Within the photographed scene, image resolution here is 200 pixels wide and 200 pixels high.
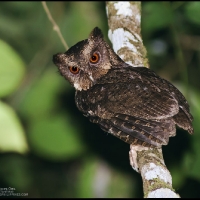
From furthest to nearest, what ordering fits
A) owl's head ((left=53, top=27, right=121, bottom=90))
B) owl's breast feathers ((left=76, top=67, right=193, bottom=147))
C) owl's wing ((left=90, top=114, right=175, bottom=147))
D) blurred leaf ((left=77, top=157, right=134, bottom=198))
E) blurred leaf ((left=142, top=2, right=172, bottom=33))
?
1. blurred leaf ((left=77, top=157, right=134, bottom=198))
2. blurred leaf ((left=142, top=2, right=172, bottom=33))
3. owl's head ((left=53, top=27, right=121, bottom=90))
4. owl's breast feathers ((left=76, top=67, right=193, bottom=147))
5. owl's wing ((left=90, top=114, right=175, bottom=147))

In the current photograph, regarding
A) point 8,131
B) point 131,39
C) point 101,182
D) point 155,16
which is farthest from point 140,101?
point 101,182

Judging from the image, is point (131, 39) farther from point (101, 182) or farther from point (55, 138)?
point (101, 182)

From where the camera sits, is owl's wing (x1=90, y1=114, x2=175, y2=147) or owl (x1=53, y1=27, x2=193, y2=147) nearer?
owl's wing (x1=90, y1=114, x2=175, y2=147)

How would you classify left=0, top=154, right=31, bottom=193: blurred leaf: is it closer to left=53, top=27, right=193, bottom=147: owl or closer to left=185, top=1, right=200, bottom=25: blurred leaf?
left=53, top=27, right=193, bottom=147: owl

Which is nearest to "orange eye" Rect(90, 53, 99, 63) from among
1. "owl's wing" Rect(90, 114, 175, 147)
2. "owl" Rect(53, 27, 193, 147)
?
"owl" Rect(53, 27, 193, 147)

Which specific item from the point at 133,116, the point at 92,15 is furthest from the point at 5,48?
the point at 92,15

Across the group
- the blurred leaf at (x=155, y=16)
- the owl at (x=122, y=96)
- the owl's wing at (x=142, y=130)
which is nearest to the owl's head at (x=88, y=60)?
the owl at (x=122, y=96)

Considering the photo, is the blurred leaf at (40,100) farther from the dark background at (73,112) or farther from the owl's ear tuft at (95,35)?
the owl's ear tuft at (95,35)
